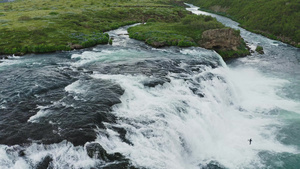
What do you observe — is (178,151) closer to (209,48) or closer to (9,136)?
(9,136)

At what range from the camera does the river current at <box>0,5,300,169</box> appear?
54.1 feet

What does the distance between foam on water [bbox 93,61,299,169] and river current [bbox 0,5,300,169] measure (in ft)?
0.32

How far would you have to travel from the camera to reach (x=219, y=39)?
2152 inches

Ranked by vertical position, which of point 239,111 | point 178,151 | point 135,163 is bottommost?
point 239,111

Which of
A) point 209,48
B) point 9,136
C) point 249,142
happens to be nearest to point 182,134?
point 249,142

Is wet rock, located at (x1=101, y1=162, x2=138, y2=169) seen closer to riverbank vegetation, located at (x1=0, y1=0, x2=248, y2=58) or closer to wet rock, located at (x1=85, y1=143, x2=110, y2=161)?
wet rock, located at (x1=85, y1=143, x2=110, y2=161)

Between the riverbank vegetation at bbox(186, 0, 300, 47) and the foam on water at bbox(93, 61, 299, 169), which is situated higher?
the riverbank vegetation at bbox(186, 0, 300, 47)

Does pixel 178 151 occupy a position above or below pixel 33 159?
below

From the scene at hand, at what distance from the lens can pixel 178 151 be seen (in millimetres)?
19609

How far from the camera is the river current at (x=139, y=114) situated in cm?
1650

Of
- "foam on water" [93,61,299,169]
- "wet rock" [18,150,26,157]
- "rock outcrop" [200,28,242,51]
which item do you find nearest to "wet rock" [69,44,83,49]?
"foam on water" [93,61,299,169]

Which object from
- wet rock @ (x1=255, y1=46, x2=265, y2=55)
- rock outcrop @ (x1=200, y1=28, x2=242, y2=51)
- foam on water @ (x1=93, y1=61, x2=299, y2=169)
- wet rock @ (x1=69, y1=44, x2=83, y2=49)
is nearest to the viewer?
foam on water @ (x1=93, y1=61, x2=299, y2=169)

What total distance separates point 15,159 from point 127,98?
11.9 m

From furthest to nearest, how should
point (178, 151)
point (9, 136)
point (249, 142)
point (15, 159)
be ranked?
point (249, 142) < point (178, 151) < point (9, 136) < point (15, 159)
